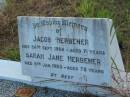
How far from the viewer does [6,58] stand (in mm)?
4562

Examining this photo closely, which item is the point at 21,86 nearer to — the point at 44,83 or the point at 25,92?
the point at 25,92

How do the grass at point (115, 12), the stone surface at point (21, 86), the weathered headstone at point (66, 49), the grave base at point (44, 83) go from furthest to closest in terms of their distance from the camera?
the grass at point (115, 12), the stone surface at point (21, 86), the grave base at point (44, 83), the weathered headstone at point (66, 49)

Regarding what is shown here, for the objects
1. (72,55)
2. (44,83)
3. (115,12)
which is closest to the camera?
(72,55)

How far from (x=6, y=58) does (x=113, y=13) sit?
1.16m

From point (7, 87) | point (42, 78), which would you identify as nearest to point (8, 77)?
point (7, 87)

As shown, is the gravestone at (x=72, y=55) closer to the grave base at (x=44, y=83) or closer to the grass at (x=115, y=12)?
the grave base at (x=44, y=83)

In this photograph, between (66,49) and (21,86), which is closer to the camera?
(66,49)

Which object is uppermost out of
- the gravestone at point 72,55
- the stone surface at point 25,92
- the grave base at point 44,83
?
the gravestone at point 72,55

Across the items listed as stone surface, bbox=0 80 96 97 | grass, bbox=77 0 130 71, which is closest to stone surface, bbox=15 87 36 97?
stone surface, bbox=0 80 96 97

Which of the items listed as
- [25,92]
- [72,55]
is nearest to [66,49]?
[72,55]

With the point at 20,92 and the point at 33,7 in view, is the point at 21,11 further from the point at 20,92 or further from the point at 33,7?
the point at 20,92

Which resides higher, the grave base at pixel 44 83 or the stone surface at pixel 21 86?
the grave base at pixel 44 83

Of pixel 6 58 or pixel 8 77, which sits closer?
pixel 8 77

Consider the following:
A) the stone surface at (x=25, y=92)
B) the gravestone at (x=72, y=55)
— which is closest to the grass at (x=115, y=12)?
the gravestone at (x=72, y=55)
